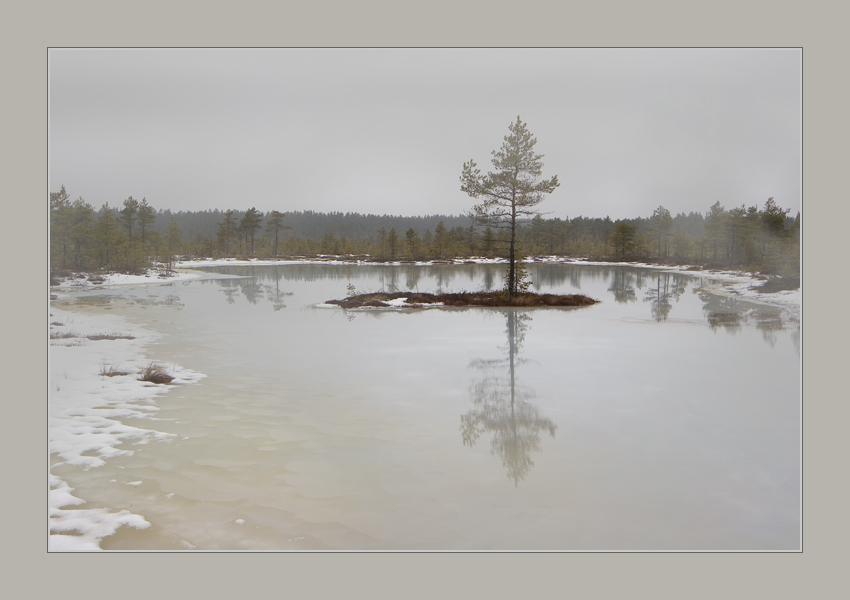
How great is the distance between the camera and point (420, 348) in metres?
17.5

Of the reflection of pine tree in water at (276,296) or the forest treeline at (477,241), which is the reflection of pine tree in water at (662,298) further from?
the reflection of pine tree in water at (276,296)

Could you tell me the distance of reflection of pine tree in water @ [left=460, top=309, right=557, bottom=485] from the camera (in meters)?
8.26

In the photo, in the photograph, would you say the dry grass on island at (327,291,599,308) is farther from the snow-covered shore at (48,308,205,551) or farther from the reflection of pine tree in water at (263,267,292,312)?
the snow-covered shore at (48,308,205,551)

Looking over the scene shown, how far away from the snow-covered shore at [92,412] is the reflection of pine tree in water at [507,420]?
4675 mm

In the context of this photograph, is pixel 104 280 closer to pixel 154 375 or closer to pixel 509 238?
pixel 154 375

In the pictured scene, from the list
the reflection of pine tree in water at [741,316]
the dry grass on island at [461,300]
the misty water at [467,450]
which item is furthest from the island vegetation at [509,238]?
the misty water at [467,450]

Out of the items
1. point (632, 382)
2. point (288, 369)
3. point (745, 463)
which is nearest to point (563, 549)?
point (745, 463)

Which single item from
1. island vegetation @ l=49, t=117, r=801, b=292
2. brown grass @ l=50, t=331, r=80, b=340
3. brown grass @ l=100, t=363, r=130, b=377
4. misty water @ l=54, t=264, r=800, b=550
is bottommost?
misty water @ l=54, t=264, r=800, b=550

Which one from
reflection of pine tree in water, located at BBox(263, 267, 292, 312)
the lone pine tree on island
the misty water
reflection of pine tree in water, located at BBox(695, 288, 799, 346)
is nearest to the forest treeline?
the lone pine tree on island

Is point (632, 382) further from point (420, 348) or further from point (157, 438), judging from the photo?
point (157, 438)

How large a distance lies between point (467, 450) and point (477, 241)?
11639 cm

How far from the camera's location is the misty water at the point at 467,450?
618 cm

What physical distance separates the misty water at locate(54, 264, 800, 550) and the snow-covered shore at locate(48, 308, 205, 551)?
9.5 inches

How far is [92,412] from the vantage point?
1030 cm
